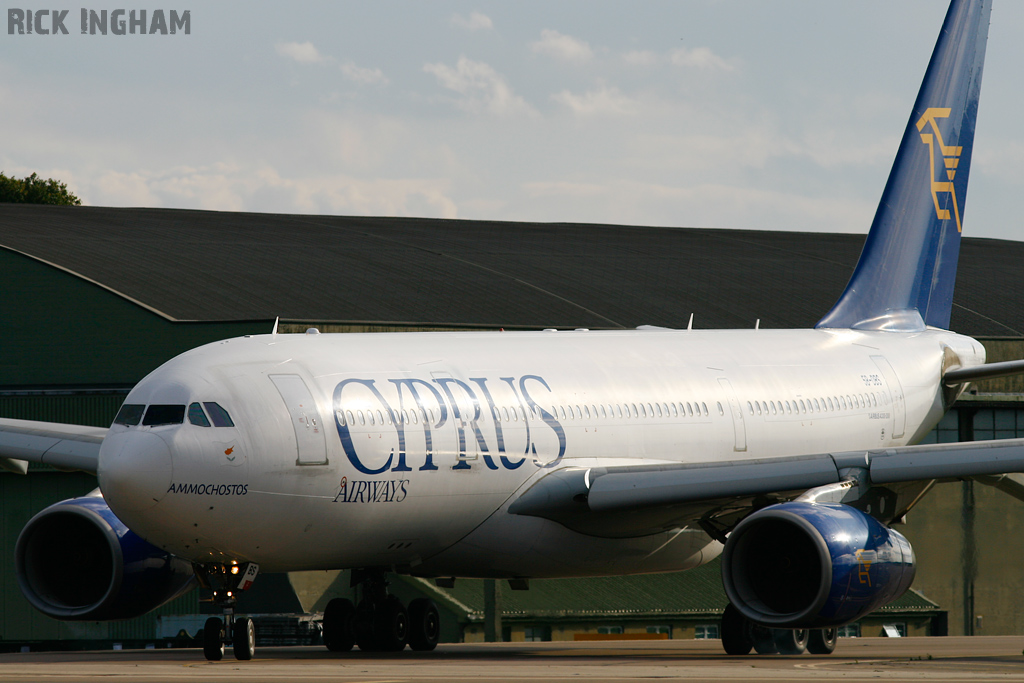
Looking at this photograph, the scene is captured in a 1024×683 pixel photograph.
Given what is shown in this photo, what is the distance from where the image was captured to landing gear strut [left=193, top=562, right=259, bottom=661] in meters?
18.1

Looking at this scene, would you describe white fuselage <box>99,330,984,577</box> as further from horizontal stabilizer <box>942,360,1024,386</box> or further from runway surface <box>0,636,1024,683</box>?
horizontal stabilizer <box>942,360,1024,386</box>

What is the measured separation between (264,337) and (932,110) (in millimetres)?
16006

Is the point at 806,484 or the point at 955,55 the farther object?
the point at 955,55

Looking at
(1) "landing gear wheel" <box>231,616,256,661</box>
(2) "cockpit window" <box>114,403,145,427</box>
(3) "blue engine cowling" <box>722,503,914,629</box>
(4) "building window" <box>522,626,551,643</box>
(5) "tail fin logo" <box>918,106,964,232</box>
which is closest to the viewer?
(2) "cockpit window" <box>114,403,145,427</box>

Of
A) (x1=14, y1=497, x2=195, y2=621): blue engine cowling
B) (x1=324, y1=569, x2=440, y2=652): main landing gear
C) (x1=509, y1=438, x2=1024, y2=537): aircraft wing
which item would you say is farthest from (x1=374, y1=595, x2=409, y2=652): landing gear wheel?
(x1=14, y1=497, x2=195, y2=621): blue engine cowling

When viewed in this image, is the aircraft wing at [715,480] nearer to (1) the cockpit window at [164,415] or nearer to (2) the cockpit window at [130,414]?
(1) the cockpit window at [164,415]

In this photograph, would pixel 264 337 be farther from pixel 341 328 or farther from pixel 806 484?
pixel 341 328

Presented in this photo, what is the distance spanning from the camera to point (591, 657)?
20141mm

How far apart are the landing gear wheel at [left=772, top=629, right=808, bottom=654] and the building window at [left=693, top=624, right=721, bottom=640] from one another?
39.9 ft

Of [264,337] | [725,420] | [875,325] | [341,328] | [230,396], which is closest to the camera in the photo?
[230,396]

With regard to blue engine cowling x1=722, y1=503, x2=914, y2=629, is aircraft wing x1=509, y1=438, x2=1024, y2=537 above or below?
above

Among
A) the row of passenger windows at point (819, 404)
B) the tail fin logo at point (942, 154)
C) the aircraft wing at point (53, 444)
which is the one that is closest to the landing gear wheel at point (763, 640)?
the row of passenger windows at point (819, 404)

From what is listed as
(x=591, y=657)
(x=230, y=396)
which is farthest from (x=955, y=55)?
(x=230, y=396)

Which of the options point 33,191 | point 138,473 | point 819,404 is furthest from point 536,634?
point 33,191
